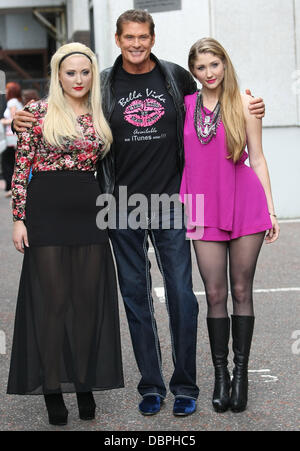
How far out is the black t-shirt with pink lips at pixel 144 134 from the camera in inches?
171

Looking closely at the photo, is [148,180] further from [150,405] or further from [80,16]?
[80,16]

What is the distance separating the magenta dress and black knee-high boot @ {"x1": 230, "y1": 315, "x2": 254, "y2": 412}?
1.45ft

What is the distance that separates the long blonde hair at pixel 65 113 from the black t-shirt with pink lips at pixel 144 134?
0.11 meters

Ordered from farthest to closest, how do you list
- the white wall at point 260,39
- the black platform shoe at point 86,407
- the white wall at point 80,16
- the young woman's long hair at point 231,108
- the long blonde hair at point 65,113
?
1. the white wall at point 80,16
2. the white wall at point 260,39
3. the black platform shoe at point 86,407
4. the young woman's long hair at point 231,108
5. the long blonde hair at point 65,113

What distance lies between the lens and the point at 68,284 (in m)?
4.39

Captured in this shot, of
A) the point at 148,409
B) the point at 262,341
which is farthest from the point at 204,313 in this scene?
the point at 148,409

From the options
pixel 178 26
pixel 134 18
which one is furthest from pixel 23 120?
pixel 178 26

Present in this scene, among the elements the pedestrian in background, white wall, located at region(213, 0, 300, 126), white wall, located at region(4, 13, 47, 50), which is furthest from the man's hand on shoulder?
white wall, located at region(4, 13, 47, 50)

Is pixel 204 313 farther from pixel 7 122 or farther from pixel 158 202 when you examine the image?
pixel 7 122

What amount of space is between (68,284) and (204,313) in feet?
7.75

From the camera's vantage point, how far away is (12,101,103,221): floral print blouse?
4246 mm

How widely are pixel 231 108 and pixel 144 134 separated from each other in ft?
1.43

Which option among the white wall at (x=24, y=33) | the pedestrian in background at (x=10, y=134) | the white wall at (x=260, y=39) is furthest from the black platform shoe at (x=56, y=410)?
the white wall at (x=24, y=33)

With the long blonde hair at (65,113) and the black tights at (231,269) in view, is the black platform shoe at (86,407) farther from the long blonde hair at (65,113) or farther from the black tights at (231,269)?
the long blonde hair at (65,113)
